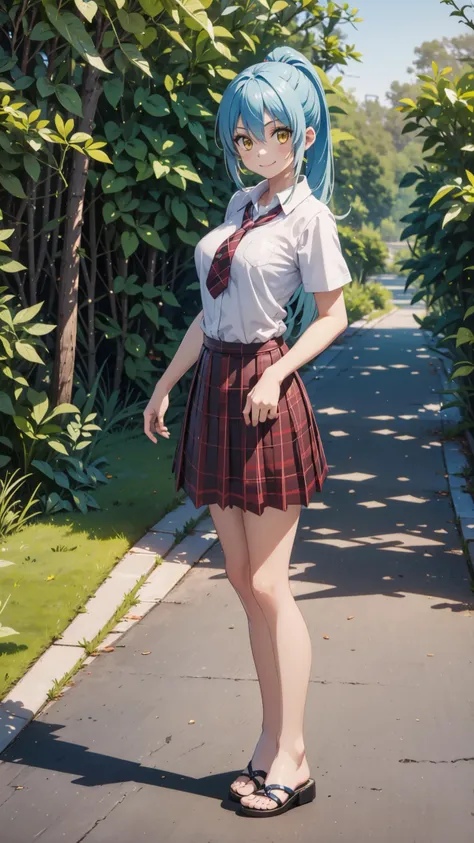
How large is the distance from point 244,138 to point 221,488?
110 centimetres

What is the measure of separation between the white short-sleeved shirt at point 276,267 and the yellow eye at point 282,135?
0.15 meters

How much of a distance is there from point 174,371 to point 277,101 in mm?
979

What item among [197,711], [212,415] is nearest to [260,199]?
[212,415]

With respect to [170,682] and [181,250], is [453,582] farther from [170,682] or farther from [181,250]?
[181,250]

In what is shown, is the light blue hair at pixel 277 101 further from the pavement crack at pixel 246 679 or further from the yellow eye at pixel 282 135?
the pavement crack at pixel 246 679

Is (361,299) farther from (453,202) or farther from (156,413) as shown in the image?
(156,413)

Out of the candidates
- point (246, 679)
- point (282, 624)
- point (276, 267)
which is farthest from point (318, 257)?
point (246, 679)

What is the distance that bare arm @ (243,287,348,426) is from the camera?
3.08 meters

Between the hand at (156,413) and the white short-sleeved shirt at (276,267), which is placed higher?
the white short-sleeved shirt at (276,267)

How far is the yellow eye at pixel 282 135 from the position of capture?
10.4 feet

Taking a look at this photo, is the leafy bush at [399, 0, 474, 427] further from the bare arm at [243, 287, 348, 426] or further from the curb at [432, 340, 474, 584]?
the bare arm at [243, 287, 348, 426]

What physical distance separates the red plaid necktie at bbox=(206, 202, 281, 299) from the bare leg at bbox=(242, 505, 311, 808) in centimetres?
73

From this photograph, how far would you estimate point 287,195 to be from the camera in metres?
3.23

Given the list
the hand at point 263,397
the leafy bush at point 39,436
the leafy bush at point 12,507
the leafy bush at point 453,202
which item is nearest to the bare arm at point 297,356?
the hand at point 263,397
